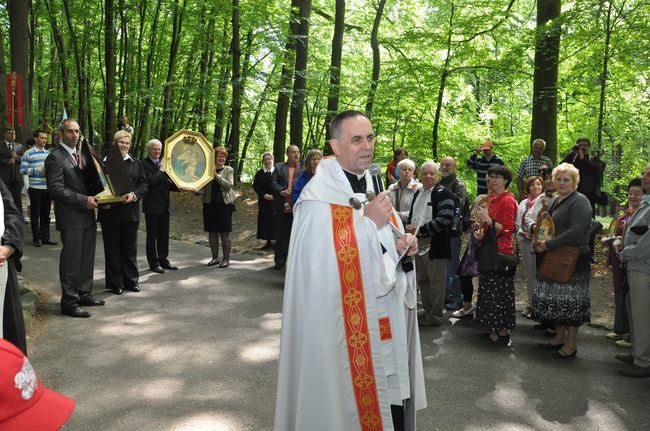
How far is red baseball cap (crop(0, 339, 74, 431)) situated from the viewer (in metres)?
1.48

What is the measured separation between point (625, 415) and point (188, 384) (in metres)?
3.81

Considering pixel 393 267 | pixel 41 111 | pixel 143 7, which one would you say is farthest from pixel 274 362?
pixel 41 111

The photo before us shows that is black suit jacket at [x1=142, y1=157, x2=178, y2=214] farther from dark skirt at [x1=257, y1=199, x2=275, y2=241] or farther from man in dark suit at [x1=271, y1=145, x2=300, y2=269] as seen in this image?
dark skirt at [x1=257, y1=199, x2=275, y2=241]

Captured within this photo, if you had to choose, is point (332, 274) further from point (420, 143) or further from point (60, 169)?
point (420, 143)

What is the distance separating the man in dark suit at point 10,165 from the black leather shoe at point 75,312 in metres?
4.32

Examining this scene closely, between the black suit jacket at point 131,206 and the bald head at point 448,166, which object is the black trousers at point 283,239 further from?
the bald head at point 448,166

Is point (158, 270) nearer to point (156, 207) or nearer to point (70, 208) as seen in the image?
point (156, 207)

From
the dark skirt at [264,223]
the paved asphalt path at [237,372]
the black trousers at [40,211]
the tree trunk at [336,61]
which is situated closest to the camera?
the paved asphalt path at [237,372]

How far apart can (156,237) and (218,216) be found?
1.14 meters

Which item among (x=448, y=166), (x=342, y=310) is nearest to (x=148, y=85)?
(x=448, y=166)

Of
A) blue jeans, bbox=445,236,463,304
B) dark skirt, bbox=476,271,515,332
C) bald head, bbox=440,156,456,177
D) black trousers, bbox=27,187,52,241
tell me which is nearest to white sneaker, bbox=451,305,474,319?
blue jeans, bbox=445,236,463,304

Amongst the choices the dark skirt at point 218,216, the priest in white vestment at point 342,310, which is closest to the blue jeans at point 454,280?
the dark skirt at point 218,216

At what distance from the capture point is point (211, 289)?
8.84 metres

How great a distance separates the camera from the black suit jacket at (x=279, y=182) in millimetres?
10852
